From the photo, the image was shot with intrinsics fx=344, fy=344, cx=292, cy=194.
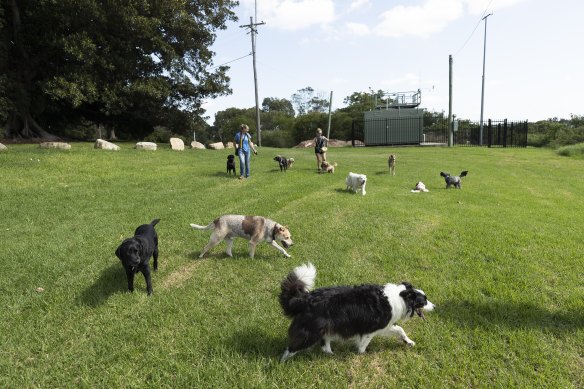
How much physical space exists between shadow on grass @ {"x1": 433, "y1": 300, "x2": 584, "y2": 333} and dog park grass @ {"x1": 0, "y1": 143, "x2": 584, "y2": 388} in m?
0.02

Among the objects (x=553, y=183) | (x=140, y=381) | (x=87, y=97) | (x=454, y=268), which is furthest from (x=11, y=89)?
(x=553, y=183)

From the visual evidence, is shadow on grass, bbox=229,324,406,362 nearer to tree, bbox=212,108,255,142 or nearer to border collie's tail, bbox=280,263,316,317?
border collie's tail, bbox=280,263,316,317

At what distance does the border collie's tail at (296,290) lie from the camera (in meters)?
3.44

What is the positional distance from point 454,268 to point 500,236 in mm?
2177

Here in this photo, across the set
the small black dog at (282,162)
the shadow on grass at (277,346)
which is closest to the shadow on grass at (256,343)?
the shadow on grass at (277,346)

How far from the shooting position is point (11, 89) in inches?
774

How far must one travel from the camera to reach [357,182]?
11211mm

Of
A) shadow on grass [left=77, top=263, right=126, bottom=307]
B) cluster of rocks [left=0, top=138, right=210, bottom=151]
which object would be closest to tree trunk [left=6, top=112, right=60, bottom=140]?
cluster of rocks [left=0, top=138, right=210, bottom=151]

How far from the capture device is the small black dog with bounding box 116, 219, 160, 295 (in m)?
4.48

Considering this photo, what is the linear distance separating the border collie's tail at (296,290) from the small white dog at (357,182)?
7.74 m

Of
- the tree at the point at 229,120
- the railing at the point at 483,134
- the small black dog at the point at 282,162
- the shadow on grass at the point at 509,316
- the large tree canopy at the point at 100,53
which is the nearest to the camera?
the shadow on grass at the point at 509,316

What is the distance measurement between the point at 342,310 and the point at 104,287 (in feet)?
12.0

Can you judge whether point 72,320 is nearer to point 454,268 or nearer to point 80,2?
point 454,268

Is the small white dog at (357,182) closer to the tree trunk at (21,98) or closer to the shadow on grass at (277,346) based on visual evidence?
the shadow on grass at (277,346)
